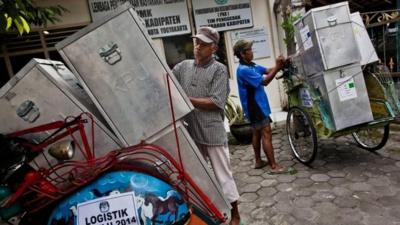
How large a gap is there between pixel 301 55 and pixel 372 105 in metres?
1.17

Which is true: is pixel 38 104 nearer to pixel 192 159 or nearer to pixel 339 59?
pixel 192 159

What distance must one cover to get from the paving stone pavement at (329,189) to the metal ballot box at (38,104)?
2.05 metres

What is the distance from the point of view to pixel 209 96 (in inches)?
97.5

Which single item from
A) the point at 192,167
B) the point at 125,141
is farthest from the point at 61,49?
the point at 192,167

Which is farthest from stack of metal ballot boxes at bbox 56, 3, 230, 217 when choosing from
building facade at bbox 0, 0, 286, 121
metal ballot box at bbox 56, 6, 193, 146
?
building facade at bbox 0, 0, 286, 121

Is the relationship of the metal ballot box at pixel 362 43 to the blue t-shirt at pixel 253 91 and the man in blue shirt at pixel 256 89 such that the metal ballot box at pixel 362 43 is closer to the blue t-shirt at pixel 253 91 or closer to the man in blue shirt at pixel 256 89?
the man in blue shirt at pixel 256 89

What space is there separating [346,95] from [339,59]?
439 millimetres

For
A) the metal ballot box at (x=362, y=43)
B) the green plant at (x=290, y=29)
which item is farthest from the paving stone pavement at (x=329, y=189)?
the green plant at (x=290, y=29)

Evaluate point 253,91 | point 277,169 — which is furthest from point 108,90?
point 277,169

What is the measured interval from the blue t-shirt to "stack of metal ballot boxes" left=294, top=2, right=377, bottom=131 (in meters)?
0.66

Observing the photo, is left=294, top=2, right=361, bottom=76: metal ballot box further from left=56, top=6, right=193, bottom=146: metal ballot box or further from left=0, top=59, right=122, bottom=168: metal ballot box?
left=0, top=59, right=122, bottom=168: metal ballot box

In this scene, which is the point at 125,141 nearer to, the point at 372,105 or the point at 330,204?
the point at 330,204

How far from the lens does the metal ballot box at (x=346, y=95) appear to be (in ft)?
11.6

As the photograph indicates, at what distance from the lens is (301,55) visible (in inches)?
155
